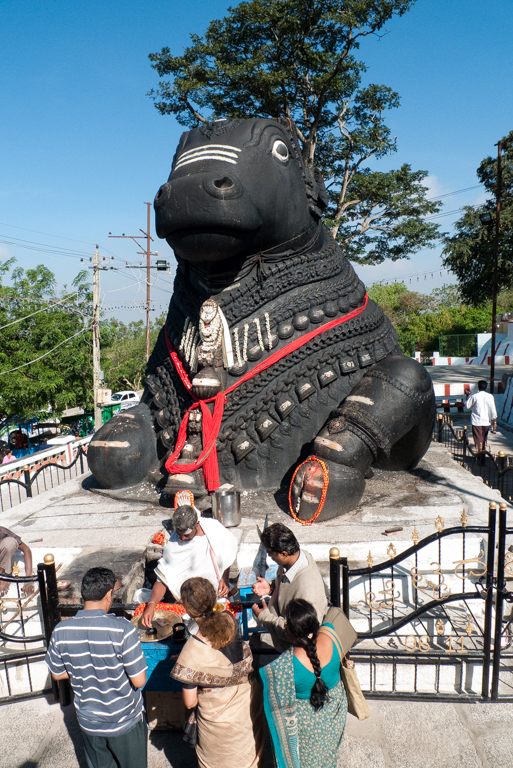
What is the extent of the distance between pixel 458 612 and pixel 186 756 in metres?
1.92

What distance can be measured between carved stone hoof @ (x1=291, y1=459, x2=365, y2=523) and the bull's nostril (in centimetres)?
217

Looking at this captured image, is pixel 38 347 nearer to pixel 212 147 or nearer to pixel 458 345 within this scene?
pixel 212 147

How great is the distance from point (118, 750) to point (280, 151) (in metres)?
4.33

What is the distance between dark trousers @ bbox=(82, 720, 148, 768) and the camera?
235 cm

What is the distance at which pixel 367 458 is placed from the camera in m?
4.59

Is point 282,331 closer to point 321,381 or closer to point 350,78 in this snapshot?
point 321,381

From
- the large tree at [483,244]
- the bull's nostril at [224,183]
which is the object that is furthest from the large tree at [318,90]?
the bull's nostril at [224,183]

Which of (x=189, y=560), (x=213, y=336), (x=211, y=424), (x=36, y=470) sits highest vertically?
(x=213, y=336)

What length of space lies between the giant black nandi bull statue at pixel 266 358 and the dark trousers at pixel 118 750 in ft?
7.05

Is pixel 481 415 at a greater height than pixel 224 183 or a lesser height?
lesser

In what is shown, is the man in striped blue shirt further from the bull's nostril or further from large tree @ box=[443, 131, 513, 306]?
large tree @ box=[443, 131, 513, 306]

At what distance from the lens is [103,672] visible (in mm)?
2230

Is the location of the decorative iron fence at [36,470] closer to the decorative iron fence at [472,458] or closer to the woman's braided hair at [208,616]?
the woman's braided hair at [208,616]

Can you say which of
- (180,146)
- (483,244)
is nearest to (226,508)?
(180,146)
